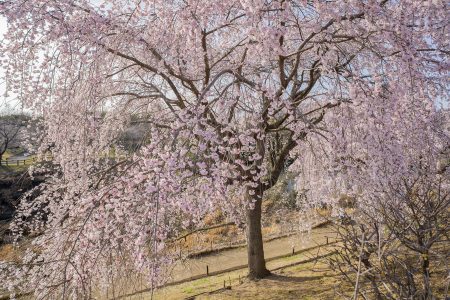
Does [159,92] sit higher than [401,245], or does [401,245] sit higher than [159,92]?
[159,92]

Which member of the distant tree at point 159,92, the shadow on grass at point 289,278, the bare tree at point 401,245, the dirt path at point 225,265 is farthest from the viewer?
the dirt path at point 225,265

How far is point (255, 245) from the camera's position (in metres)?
8.95

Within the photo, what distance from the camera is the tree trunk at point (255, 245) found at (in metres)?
8.86

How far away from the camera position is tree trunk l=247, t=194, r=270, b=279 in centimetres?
886

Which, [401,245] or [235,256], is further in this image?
[235,256]

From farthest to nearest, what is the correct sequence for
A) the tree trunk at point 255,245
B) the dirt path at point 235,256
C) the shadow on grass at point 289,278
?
the dirt path at point 235,256, the tree trunk at point 255,245, the shadow on grass at point 289,278

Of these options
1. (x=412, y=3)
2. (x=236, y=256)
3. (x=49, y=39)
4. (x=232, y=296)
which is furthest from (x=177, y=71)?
(x=236, y=256)

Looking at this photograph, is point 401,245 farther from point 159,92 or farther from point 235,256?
point 235,256

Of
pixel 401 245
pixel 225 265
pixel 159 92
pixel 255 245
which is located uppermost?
pixel 159 92

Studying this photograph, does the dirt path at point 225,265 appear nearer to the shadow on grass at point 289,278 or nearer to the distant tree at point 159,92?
the shadow on grass at point 289,278

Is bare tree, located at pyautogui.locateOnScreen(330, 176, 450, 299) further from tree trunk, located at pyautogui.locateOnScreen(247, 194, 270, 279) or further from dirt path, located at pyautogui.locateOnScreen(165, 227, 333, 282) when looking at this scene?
dirt path, located at pyautogui.locateOnScreen(165, 227, 333, 282)

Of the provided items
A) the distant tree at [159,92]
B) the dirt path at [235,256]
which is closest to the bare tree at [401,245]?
the distant tree at [159,92]

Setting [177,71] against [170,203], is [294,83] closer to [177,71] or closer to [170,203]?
[177,71]

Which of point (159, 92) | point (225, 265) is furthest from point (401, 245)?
point (225, 265)
